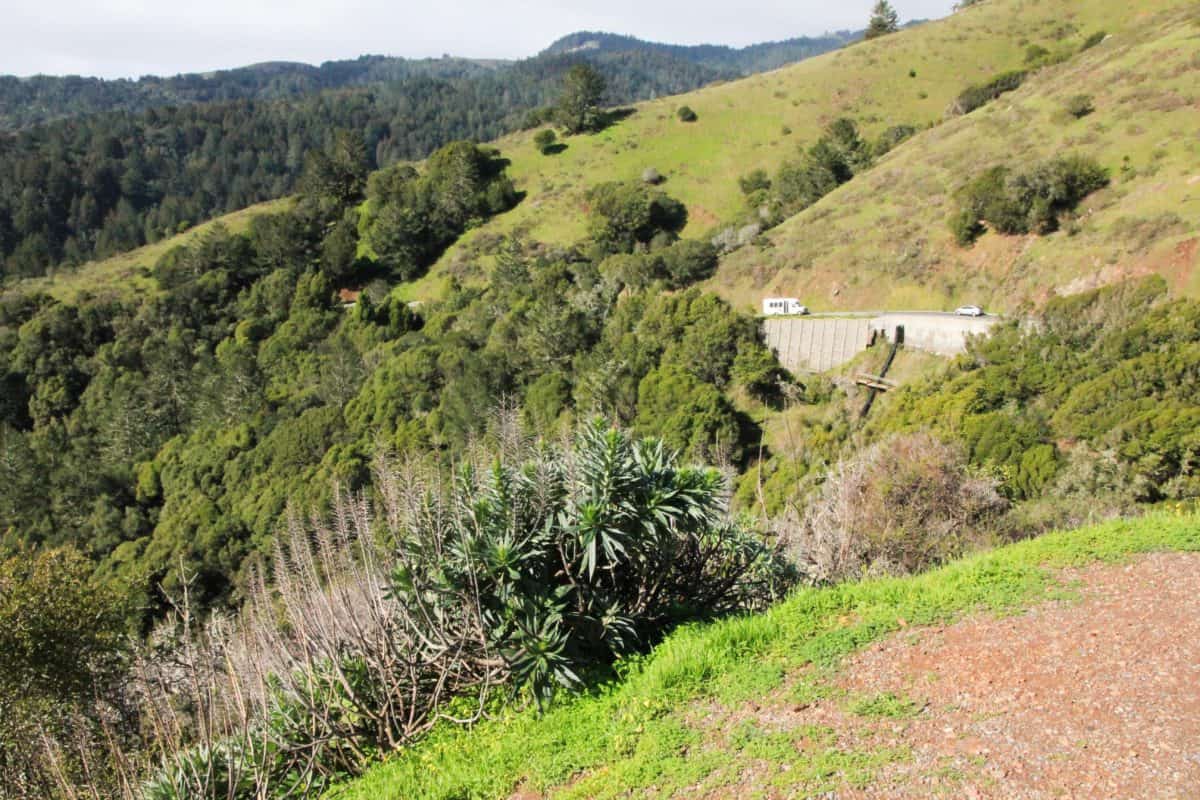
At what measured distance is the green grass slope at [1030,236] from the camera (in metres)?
25.3

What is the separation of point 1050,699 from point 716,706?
7.73 feet

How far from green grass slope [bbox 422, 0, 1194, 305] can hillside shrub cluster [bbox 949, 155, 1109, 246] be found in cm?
2220

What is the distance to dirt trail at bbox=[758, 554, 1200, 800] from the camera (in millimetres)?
4414

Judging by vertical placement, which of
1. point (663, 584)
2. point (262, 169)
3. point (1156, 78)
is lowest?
point (663, 584)

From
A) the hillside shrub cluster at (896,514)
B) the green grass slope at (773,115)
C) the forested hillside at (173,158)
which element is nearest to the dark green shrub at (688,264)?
the green grass slope at (773,115)

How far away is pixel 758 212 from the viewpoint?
159ft

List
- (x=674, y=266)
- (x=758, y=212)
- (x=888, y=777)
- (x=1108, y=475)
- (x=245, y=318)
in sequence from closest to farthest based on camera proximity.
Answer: (x=888, y=777) → (x=1108, y=475) → (x=674, y=266) → (x=758, y=212) → (x=245, y=318)

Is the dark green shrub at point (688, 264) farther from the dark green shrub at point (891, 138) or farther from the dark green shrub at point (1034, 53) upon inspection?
the dark green shrub at point (1034, 53)

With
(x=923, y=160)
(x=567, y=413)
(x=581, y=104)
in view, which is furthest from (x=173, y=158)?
(x=567, y=413)

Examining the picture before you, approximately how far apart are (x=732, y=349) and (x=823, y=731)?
24240mm

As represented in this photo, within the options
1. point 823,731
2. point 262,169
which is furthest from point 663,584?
point 262,169

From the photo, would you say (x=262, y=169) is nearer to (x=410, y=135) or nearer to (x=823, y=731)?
(x=410, y=135)

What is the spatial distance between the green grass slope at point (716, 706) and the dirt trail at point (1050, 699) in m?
0.22

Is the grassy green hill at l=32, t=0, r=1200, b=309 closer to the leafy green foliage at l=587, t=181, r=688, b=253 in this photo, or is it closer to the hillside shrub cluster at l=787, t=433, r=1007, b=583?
the leafy green foliage at l=587, t=181, r=688, b=253
